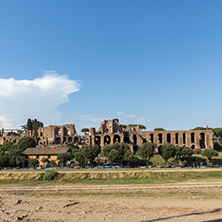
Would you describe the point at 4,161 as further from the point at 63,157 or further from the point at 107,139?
the point at 107,139

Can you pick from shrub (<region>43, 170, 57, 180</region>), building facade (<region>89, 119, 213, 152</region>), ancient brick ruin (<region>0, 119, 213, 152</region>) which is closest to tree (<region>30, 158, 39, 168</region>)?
shrub (<region>43, 170, 57, 180</region>)

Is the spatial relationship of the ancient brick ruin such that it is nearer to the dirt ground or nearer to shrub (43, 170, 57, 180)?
shrub (43, 170, 57, 180)

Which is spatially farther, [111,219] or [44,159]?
[44,159]

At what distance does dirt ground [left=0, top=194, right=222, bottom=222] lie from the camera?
55.0 feet

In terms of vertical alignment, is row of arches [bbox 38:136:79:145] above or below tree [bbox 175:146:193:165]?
above

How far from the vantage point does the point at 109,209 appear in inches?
755

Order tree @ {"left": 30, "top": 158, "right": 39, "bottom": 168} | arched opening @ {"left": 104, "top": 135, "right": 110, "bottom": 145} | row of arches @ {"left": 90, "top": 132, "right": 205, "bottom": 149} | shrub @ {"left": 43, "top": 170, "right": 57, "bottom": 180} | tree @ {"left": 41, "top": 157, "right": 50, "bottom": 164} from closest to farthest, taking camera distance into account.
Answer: shrub @ {"left": 43, "top": 170, "right": 57, "bottom": 180} → tree @ {"left": 30, "top": 158, "right": 39, "bottom": 168} → tree @ {"left": 41, "top": 157, "right": 50, "bottom": 164} → row of arches @ {"left": 90, "top": 132, "right": 205, "bottom": 149} → arched opening @ {"left": 104, "top": 135, "right": 110, "bottom": 145}

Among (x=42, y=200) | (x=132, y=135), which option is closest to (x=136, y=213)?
(x=42, y=200)

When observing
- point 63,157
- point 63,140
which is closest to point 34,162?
point 63,157

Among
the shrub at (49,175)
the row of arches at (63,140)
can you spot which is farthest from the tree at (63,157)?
the row of arches at (63,140)

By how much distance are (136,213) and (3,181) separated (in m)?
30.6

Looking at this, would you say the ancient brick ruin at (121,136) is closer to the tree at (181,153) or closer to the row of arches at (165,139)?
the row of arches at (165,139)

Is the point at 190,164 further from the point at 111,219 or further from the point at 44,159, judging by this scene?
the point at 111,219

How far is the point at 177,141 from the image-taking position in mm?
83375
